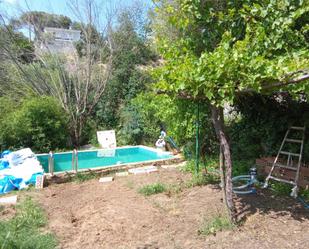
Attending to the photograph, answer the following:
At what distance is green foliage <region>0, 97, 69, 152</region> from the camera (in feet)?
31.8

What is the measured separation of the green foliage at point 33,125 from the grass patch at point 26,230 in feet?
16.5

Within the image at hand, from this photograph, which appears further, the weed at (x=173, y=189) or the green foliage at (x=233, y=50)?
the weed at (x=173, y=189)

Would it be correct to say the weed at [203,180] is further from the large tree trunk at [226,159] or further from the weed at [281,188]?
the large tree trunk at [226,159]

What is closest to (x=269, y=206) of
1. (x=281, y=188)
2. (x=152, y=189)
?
(x=281, y=188)

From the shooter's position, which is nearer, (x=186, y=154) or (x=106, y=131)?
(x=186, y=154)

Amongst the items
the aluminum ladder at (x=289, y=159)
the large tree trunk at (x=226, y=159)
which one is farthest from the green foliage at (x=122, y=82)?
the large tree trunk at (x=226, y=159)

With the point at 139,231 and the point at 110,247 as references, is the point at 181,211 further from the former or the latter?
the point at 110,247

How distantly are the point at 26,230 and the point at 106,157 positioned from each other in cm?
677

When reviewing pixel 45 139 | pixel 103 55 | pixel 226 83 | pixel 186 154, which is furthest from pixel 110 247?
pixel 103 55

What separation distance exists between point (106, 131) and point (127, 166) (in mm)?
4154

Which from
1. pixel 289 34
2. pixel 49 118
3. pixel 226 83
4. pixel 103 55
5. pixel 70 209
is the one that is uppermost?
pixel 103 55

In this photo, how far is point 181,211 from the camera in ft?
15.4

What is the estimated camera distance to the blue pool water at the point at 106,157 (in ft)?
32.3

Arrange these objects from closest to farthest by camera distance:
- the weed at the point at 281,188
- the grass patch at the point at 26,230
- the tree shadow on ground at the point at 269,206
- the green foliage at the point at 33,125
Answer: the grass patch at the point at 26,230 → the tree shadow on ground at the point at 269,206 → the weed at the point at 281,188 → the green foliage at the point at 33,125
